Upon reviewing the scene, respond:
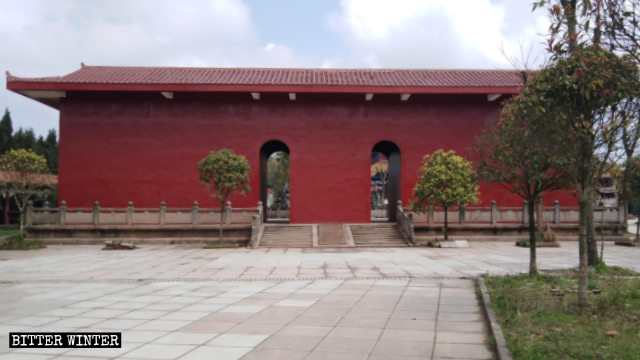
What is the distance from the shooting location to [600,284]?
7707mm

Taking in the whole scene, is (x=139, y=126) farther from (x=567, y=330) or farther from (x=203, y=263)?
(x=567, y=330)

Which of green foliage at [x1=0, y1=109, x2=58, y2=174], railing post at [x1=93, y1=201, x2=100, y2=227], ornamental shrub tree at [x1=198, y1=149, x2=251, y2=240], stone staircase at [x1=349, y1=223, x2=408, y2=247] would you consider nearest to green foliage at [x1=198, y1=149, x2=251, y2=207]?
ornamental shrub tree at [x1=198, y1=149, x2=251, y2=240]

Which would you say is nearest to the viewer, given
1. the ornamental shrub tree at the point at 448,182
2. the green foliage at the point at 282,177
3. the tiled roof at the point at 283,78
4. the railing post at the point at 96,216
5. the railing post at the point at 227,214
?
the ornamental shrub tree at the point at 448,182

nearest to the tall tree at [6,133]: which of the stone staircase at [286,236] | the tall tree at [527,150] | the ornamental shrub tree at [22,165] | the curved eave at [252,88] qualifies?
the ornamental shrub tree at [22,165]

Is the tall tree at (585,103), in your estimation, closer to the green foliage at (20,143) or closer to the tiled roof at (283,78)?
the tiled roof at (283,78)

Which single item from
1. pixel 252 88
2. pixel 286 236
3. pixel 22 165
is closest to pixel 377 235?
pixel 286 236

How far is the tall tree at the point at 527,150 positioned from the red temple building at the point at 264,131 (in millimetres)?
11856

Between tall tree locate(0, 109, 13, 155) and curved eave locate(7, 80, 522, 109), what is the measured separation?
1890cm

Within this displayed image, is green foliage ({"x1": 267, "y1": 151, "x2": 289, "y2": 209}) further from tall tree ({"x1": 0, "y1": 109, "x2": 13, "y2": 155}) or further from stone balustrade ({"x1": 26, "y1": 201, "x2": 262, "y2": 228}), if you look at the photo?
stone balustrade ({"x1": 26, "y1": 201, "x2": 262, "y2": 228})

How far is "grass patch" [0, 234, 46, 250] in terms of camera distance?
16.7m

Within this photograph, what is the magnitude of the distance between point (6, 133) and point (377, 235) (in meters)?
33.0

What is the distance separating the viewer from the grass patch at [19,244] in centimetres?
1669

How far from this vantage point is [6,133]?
120 ft

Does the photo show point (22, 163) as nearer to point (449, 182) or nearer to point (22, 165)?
point (22, 165)
